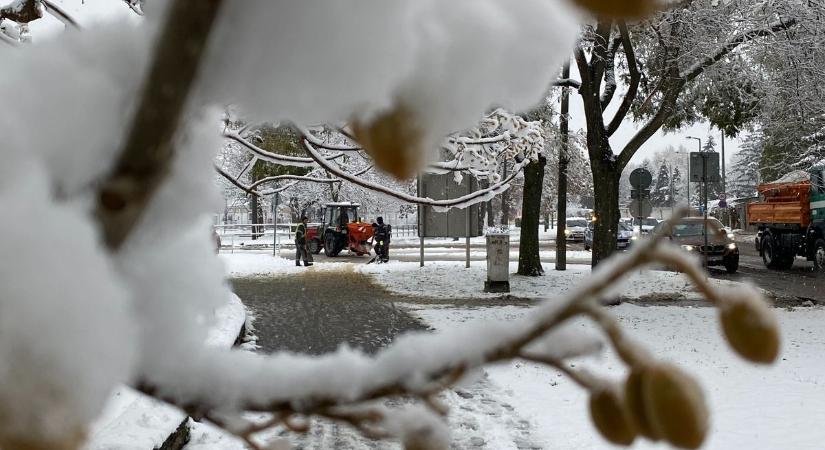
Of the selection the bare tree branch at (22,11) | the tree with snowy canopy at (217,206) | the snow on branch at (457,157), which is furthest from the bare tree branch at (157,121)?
the bare tree branch at (22,11)

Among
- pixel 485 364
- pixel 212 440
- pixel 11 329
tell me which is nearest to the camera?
pixel 11 329

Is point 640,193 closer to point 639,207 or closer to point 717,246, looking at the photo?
point 639,207

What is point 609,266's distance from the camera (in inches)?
13.4

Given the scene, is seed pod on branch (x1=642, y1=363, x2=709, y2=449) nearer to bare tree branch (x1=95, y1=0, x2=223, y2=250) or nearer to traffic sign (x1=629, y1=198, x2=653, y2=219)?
bare tree branch (x1=95, y1=0, x2=223, y2=250)

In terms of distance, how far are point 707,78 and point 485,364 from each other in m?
11.3

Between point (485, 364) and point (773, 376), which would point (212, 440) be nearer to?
point (485, 364)

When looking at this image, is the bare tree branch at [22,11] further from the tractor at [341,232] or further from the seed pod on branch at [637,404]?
the tractor at [341,232]

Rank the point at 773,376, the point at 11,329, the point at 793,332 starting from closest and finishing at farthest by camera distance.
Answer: the point at 11,329, the point at 773,376, the point at 793,332

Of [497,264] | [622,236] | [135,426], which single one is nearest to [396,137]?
[135,426]

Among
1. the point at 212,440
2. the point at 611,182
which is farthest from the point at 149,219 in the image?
the point at 611,182

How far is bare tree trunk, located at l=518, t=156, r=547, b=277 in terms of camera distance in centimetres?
1242

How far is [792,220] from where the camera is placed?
14.7 m

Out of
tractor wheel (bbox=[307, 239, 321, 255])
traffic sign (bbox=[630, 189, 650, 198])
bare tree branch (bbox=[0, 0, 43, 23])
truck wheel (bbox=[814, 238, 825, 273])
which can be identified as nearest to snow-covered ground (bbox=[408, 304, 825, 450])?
bare tree branch (bbox=[0, 0, 43, 23])

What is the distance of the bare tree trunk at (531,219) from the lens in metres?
12.4
